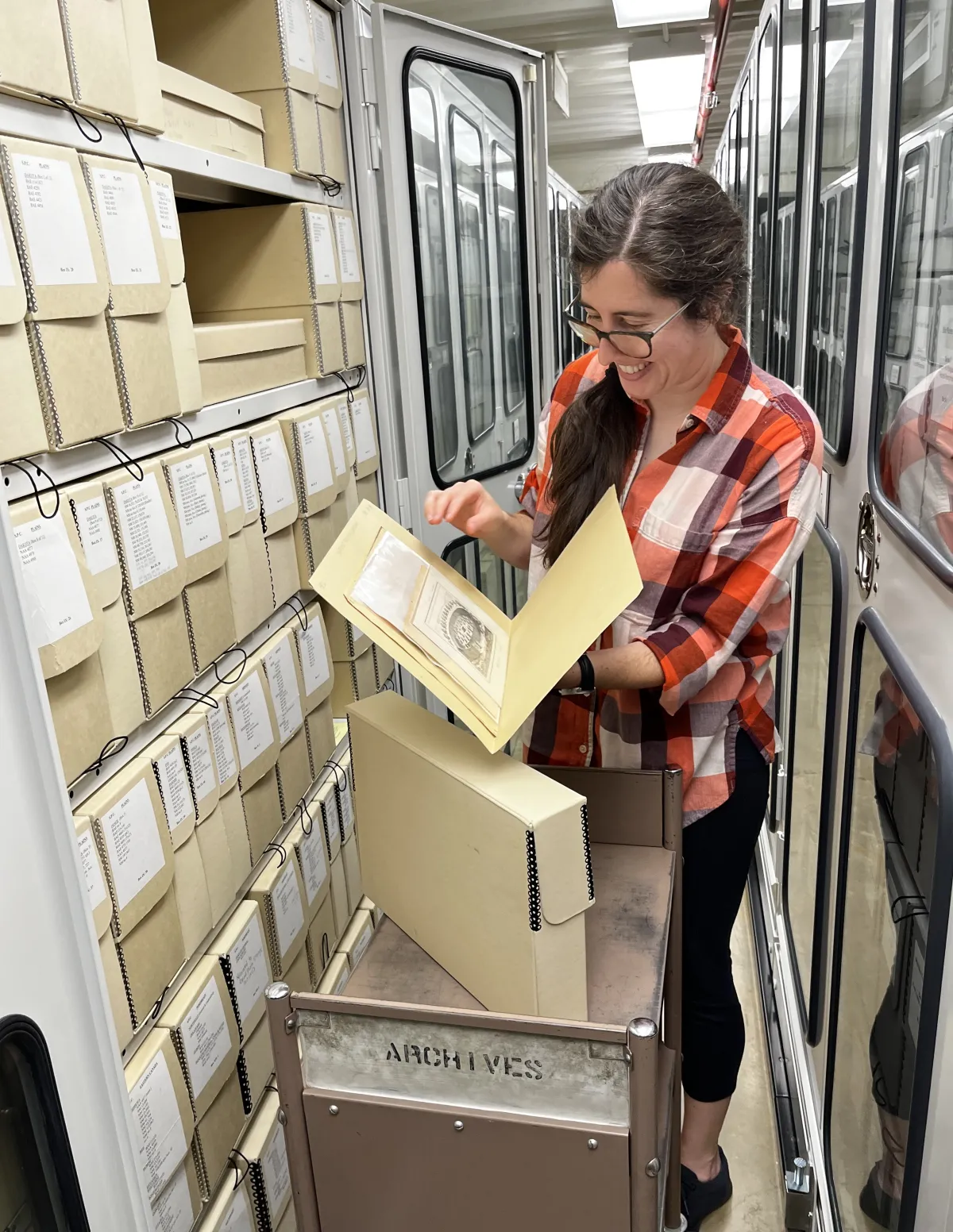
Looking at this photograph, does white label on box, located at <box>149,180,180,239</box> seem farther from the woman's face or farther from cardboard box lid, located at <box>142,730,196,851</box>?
cardboard box lid, located at <box>142,730,196,851</box>

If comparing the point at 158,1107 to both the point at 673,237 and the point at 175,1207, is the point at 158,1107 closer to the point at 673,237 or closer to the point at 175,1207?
the point at 175,1207

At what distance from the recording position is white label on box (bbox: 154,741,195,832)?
127 centimetres

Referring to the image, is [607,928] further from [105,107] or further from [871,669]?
[105,107]

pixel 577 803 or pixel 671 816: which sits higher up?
pixel 577 803

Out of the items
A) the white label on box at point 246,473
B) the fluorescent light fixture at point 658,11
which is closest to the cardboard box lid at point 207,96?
the white label on box at point 246,473

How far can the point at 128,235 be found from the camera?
118cm

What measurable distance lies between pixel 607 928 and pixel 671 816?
21 cm

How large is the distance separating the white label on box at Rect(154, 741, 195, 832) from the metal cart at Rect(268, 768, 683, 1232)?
0.40 metres

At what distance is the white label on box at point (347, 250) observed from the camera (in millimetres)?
1966

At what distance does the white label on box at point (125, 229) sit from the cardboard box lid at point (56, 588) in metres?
0.33

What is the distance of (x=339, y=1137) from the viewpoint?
3.30 ft

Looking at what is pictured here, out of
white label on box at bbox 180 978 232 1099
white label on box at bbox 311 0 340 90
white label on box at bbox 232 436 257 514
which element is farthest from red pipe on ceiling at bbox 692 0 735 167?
white label on box at bbox 180 978 232 1099

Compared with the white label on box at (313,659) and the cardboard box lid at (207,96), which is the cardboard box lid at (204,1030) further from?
the cardboard box lid at (207,96)

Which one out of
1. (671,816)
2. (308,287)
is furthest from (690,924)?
(308,287)
